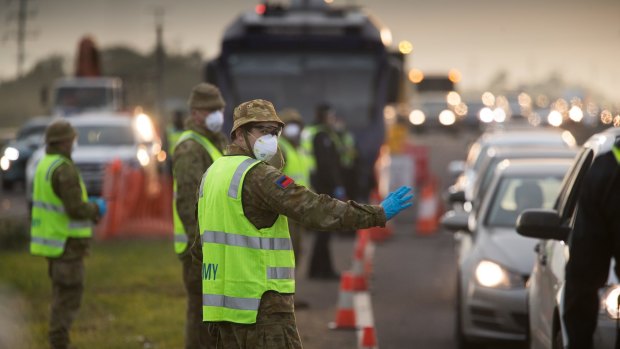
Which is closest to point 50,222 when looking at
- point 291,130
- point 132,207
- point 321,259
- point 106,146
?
point 291,130

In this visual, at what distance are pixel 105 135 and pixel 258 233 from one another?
2106 cm

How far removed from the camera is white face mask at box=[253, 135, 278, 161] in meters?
6.77

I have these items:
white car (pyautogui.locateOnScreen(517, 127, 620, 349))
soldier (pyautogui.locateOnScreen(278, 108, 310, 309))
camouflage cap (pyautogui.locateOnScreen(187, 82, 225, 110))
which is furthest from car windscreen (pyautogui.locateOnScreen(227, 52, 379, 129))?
white car (pyautogui.locateOnScreen(517, 127, 620, 349))

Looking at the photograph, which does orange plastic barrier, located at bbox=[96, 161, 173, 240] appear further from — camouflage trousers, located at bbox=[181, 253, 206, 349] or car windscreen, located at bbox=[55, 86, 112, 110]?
car windscreen, located at bbox=[55, 86, 112, 110]

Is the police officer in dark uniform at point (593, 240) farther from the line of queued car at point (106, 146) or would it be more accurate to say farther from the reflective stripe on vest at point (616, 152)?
the line of queued car at point (106, 146)

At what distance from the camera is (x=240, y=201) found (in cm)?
664

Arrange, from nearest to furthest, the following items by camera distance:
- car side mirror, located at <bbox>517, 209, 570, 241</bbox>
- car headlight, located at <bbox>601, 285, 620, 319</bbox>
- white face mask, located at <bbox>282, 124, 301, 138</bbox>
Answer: car headlight, located at <bbox>601, 285, 620, 319</bbox>
car side mirror, located at <bbox>517, 209, 570, 241</bbox>
white face mask, located at <bbox>282, 124, 301, 138</bbox>

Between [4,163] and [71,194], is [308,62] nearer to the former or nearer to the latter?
[4,163]

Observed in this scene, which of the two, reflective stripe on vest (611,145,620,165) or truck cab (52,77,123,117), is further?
truck cab (52,77,123,117)

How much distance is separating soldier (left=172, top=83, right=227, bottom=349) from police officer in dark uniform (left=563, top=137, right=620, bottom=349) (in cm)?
320

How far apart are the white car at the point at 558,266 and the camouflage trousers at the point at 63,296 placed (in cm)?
360

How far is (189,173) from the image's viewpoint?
9281 millimetres

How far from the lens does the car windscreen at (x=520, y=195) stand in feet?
40.7

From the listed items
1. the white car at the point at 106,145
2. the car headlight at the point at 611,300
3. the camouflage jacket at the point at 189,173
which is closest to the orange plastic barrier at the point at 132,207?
the white car at the point at 106,145
